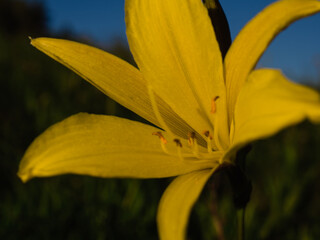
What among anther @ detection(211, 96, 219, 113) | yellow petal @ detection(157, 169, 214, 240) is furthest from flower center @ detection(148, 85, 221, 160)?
yellow petal @ detection(157, 169, 214, 240)

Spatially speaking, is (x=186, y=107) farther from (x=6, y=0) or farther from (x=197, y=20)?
(x=6, y=0)

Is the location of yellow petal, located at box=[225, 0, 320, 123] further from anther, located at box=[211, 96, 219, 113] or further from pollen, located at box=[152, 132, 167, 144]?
pollen, located at box=[152, 132, 167, 144]

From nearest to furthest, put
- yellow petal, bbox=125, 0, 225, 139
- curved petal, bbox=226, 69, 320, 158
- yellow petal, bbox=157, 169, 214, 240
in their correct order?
curved petal, bbox=226, 69, 320, 158 < yellow petal, bbox=157, 169, 214, 240 < yellow petal, bbox=125, 0, 225, 139

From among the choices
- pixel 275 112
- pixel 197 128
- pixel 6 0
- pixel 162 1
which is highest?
pixel 162 1

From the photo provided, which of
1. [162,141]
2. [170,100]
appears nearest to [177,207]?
[162,141]

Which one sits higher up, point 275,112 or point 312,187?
point 275,112

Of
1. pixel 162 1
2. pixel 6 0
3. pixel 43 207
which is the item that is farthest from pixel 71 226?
pixel 6 0

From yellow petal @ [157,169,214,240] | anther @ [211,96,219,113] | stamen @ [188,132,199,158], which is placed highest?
anther @ [211,96,219,113]
